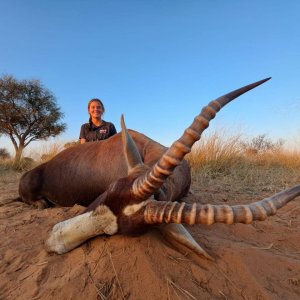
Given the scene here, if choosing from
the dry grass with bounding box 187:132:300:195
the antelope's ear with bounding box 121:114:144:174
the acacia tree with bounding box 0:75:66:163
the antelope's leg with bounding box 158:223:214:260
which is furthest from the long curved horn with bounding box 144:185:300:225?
the acacia tree with bounding box 0:75:66:163

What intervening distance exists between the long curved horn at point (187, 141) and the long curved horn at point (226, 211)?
0.18 meters

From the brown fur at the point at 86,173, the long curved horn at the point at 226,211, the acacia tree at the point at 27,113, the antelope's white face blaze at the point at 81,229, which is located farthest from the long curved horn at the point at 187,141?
the acacia tree at the point at 27,113

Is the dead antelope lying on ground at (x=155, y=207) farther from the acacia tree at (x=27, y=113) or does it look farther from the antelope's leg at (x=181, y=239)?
the acacia tree at (x=27, y=113)

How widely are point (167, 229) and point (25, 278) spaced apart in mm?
994

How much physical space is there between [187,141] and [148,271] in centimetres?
85

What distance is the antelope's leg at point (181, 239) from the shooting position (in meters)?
2.11

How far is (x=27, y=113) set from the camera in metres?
20.0

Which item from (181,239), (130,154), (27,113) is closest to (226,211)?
(181,239)

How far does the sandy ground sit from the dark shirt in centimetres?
370

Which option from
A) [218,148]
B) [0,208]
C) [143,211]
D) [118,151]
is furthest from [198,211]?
[218,148]

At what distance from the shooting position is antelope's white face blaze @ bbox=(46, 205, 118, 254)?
2027 mm

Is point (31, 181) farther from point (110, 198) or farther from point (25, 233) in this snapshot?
point (110, 198)

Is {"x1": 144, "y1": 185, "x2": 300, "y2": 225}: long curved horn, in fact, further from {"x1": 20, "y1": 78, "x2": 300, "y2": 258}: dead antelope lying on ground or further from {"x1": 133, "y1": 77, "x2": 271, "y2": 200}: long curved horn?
{"x1": 133, "y1": 77, "x2": 271, "y2": 200}: long curved horn

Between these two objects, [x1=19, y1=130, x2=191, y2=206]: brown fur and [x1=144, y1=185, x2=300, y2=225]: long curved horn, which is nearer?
[x1=144, y1=185, x2=300, y2=225]: long curved horn
